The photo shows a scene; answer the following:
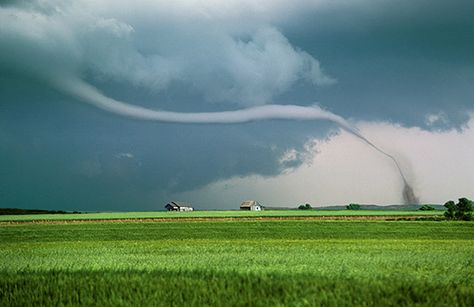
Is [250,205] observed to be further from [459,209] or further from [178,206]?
[459,209]

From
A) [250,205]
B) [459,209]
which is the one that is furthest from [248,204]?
[459,209]

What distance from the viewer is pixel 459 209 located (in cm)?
7938

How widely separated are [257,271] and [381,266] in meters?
3.42

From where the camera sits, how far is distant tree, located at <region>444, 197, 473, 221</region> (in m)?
78.6

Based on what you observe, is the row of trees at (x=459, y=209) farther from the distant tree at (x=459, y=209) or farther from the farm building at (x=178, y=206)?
the farm building at (x=178, y=206)

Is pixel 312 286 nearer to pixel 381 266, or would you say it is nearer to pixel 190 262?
pixel 381 266

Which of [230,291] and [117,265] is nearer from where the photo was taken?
[230,291]

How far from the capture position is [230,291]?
980 cm

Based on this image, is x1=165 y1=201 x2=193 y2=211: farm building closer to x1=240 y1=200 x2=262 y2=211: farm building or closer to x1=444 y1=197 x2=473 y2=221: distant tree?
x1=240 y1=200 x2=262 y2=211: farm building

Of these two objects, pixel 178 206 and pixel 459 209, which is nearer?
pixel 459 209

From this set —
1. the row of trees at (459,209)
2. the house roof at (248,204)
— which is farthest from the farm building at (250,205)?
the row of trees at (459,209)

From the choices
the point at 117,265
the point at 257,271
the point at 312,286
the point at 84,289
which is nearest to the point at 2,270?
the point at 117,265

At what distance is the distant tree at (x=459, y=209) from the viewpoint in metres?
78.6

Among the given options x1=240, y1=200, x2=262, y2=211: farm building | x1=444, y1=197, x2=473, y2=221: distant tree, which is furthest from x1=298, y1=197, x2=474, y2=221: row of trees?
x1=240, y1=200, x2=262, y2=211: farm building
